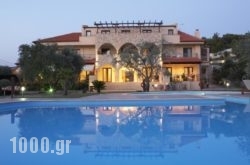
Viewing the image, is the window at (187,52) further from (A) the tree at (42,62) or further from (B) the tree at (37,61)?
(B) the tree at (37,61)

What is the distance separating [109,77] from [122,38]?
16.1 ft

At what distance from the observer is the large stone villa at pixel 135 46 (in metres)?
46.5

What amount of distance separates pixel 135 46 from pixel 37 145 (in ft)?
112

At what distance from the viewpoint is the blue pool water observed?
10302mm

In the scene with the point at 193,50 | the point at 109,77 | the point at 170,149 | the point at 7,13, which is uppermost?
the point at 7,13

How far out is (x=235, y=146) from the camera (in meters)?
11.9

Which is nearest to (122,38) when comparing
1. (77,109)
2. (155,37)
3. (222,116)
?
(155,37)

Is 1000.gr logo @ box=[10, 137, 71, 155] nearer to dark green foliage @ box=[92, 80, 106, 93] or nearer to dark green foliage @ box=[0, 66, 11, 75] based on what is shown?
dark green foliage @ box=[92, 80, 106, 93]

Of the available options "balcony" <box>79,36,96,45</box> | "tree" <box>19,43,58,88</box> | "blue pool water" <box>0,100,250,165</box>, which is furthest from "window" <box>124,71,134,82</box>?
"blue pool water" <box>0,100,250,165</box>

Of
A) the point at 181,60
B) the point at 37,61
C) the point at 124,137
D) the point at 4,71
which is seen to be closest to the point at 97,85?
the point at 37,61

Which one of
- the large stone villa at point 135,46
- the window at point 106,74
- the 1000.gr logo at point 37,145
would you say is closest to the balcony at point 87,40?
the large stone villa at point 135,46

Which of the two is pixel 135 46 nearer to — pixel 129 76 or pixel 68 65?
pixel 129 76

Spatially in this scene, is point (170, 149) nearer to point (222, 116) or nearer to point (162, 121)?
point (162, 121)

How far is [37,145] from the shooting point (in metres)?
12.7
